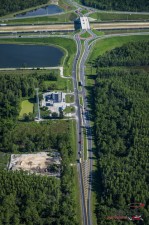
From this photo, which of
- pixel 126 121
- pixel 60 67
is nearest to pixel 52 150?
pixel 126 121

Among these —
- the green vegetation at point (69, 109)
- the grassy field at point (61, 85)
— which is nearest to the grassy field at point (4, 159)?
the green vegetation at point (69, 109)

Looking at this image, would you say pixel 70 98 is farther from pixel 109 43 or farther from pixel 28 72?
pixel 109 43

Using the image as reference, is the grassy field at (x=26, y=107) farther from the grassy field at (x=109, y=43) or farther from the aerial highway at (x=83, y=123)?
the grassy field at (x=109, y=43)

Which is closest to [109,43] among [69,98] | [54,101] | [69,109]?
[69,98]

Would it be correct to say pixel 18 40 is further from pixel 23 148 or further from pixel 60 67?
pixel 23 148

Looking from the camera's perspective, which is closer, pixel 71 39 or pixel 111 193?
pixel 111 193

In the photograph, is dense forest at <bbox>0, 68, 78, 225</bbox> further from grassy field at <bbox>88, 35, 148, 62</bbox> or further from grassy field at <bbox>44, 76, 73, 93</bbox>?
grassy field at <bbox>88, 35, 148, 62</bbox>

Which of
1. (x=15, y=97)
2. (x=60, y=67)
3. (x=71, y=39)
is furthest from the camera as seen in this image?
(x=71, y=39)
